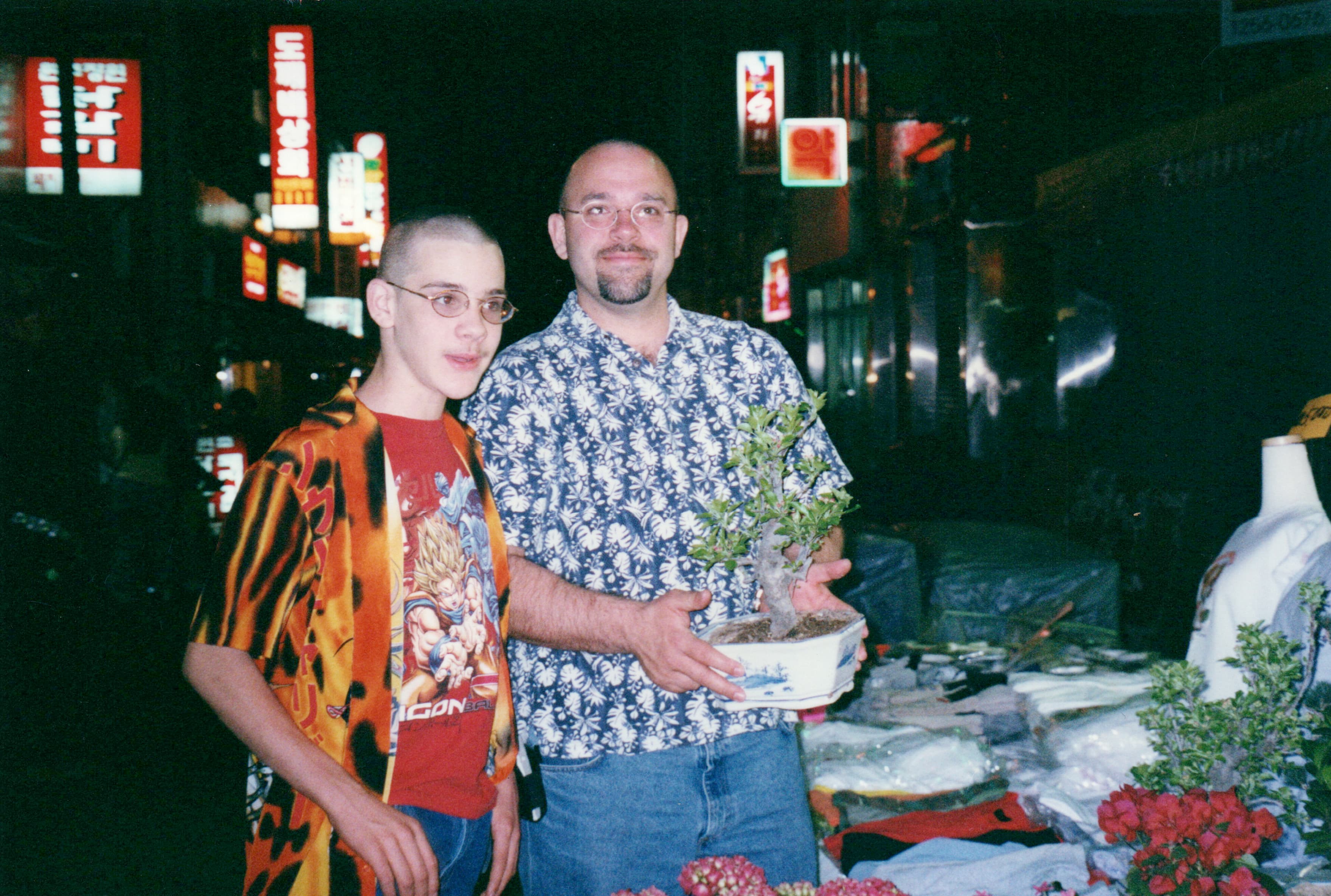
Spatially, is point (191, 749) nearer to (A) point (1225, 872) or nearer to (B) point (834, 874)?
(B) point (834, 874)

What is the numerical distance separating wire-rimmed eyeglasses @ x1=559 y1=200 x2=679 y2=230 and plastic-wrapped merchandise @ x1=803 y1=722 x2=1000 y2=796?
232cm

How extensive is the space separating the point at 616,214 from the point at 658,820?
150 centimetres

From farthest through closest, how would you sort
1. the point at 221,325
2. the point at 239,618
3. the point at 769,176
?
the point at 221,325, the point at 769,176, the point at 239,618

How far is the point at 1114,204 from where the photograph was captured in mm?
6719

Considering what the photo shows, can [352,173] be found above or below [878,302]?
above

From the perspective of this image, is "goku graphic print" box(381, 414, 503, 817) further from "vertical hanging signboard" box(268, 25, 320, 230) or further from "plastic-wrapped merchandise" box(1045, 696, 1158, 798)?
"vertical hanging signboard" box(268, 25, 320, 230)

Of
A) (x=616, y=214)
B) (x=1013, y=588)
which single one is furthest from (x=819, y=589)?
(x=1013, y=588)

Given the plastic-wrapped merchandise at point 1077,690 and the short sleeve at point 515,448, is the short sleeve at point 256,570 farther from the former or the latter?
the plastic-wrapped merchandise at point 1077,690

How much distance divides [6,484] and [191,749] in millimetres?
3919

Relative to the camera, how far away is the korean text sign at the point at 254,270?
18844 millimetres

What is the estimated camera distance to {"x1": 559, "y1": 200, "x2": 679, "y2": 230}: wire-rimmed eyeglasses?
2287mm


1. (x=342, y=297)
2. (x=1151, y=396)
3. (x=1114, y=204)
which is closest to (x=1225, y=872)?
(x=1151, y=396)

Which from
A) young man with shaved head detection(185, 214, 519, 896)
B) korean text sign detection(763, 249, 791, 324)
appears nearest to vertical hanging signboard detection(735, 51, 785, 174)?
korean text sign detection(763, 249, 791, 324)

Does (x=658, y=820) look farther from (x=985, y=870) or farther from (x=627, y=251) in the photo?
(x=627, y=251)
